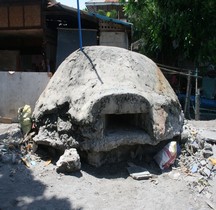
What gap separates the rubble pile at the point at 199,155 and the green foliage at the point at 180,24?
626cm

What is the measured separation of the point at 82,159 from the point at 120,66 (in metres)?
1.85

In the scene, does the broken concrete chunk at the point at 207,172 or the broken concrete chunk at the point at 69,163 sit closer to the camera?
the broken concrete chunk at the point at 69,163

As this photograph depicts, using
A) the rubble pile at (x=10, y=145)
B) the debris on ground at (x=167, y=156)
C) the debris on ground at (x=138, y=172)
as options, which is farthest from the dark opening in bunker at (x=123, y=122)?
the rubble pile at (x=10, y=145)

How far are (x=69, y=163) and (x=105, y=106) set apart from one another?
108 centimetres

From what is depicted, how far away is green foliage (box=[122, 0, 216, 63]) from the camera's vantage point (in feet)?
38.4

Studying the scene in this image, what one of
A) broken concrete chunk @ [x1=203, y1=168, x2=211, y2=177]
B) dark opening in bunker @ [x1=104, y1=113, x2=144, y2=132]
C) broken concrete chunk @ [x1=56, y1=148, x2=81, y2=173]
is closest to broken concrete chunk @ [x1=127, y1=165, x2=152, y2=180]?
dark opening in bunker @ [x1=104, y1=113, x2=144, y2=132]

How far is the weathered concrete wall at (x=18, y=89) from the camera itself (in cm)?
810

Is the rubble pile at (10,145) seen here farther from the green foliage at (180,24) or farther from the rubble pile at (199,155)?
the green foliage at (180,24)

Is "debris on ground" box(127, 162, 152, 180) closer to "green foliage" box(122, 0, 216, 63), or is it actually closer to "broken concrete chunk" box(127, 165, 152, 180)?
"broken concrete chunk" box(127, 165, 152, 180)

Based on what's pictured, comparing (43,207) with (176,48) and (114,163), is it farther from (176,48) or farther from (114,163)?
(176,48)

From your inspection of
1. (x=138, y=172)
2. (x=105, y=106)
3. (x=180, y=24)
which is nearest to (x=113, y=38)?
(x=180, y=24)

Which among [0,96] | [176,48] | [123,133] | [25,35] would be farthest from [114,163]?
[176,48]

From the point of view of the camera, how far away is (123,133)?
5.33m

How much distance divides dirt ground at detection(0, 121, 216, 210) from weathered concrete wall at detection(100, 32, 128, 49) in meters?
6.64
